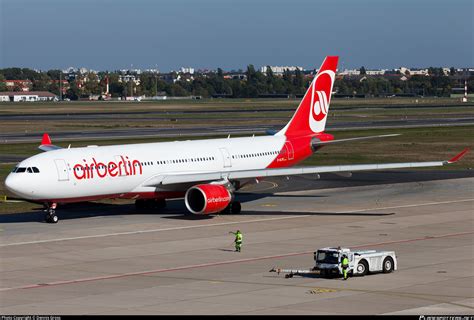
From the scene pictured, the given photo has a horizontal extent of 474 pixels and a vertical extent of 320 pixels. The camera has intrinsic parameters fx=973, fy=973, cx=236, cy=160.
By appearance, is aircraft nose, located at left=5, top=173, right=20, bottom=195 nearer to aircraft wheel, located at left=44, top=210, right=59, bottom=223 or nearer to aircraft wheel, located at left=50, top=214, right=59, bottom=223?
aircraft wheel, located at left=44, top=210, right=59, bottom=223

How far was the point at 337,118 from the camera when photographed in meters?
177

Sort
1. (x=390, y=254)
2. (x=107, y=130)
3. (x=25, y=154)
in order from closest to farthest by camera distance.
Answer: (x=390, y=254) < (x=25, y=154) < (x=107, y=130)

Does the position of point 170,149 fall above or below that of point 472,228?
above

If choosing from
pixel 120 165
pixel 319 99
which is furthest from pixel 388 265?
pixel 319 99

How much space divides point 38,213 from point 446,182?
3346 cm

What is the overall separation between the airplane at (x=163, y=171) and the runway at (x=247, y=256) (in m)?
1.49

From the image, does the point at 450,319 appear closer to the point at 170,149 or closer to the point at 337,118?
the point at 170,149

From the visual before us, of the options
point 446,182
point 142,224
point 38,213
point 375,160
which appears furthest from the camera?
point 375,160

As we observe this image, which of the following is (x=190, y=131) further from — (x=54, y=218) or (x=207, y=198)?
(x=54, y=218)

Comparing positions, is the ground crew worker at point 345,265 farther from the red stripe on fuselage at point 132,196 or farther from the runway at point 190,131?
the runway at point 190,131

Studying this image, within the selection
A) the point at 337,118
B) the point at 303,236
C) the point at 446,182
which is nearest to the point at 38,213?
the point at 303,236

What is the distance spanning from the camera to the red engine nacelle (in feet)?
187

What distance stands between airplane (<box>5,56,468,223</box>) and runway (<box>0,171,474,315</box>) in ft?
4.90

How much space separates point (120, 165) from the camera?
57562 mm
